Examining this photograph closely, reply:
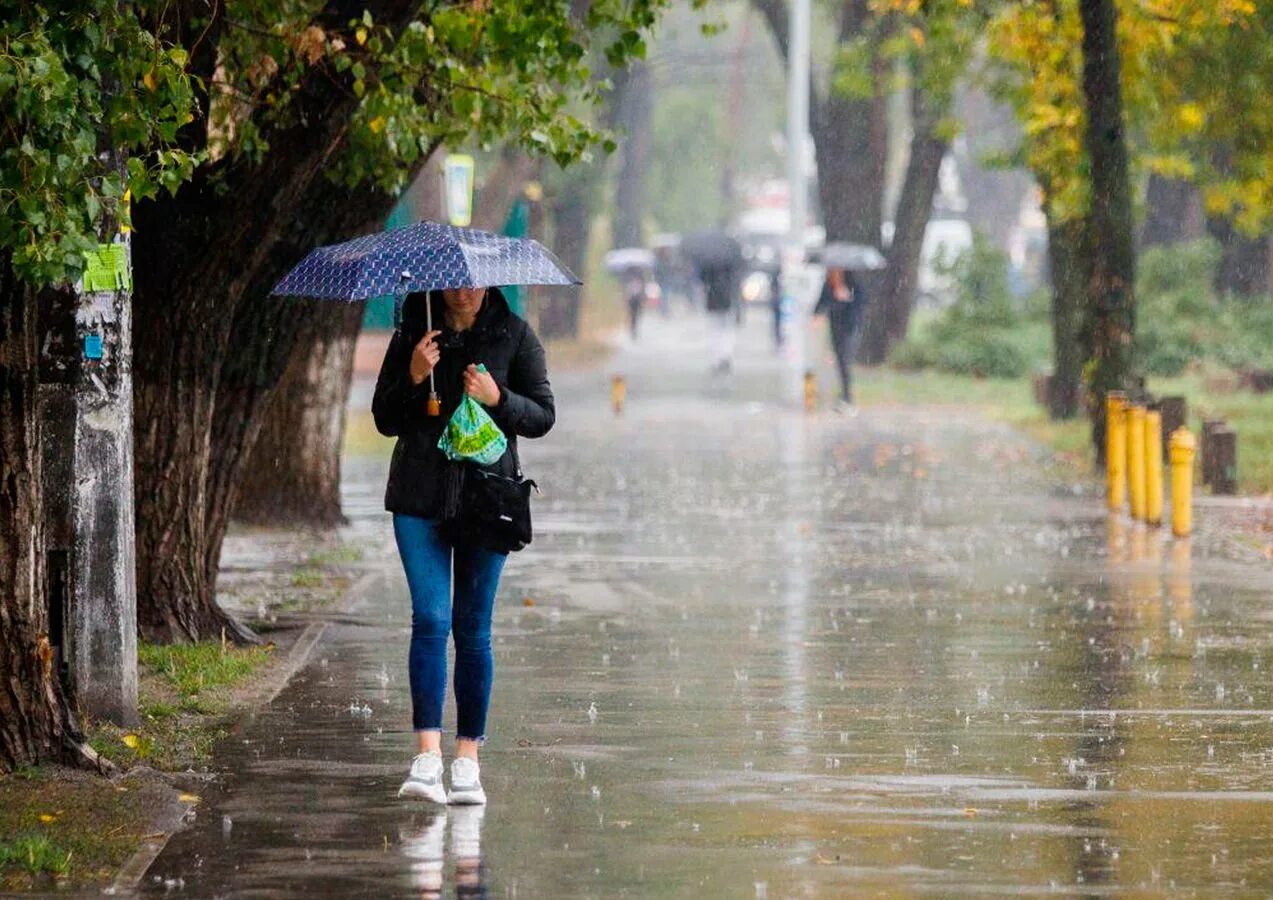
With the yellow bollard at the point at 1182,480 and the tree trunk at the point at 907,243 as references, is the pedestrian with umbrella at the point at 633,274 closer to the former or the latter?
the tree trunk at the point at 907,243

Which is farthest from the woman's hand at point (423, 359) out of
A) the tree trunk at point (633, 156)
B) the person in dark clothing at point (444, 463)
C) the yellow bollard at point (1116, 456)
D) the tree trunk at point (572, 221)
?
the tree trunk at point (633, 156)

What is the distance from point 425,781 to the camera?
8.40 meters

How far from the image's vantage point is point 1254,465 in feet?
78.4

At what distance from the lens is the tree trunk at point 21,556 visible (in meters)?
8.41

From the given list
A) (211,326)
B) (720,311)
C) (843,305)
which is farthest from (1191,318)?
(211,326)

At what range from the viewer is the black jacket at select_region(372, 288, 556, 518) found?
851 centimetres

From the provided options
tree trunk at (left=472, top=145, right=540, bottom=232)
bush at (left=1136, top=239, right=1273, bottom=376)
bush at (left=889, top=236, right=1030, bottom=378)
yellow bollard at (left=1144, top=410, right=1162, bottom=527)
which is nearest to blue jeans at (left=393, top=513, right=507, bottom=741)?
yellow bollard at (left=1144, top=410, right=1162, bottom=527)

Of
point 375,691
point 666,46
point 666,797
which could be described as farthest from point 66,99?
point 666,46

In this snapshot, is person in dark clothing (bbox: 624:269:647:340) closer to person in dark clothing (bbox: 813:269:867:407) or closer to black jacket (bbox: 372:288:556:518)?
person in dark clothing (bbox: 813:269:867:407)

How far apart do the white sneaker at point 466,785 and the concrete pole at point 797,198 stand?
82.4 feet

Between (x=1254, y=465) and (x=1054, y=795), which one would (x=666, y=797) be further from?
(x=1254, y=465)

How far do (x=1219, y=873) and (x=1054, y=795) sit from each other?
1.25 m

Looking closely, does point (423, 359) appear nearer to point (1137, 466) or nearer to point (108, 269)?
point (108, 269)

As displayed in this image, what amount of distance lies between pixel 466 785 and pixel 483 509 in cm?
87
